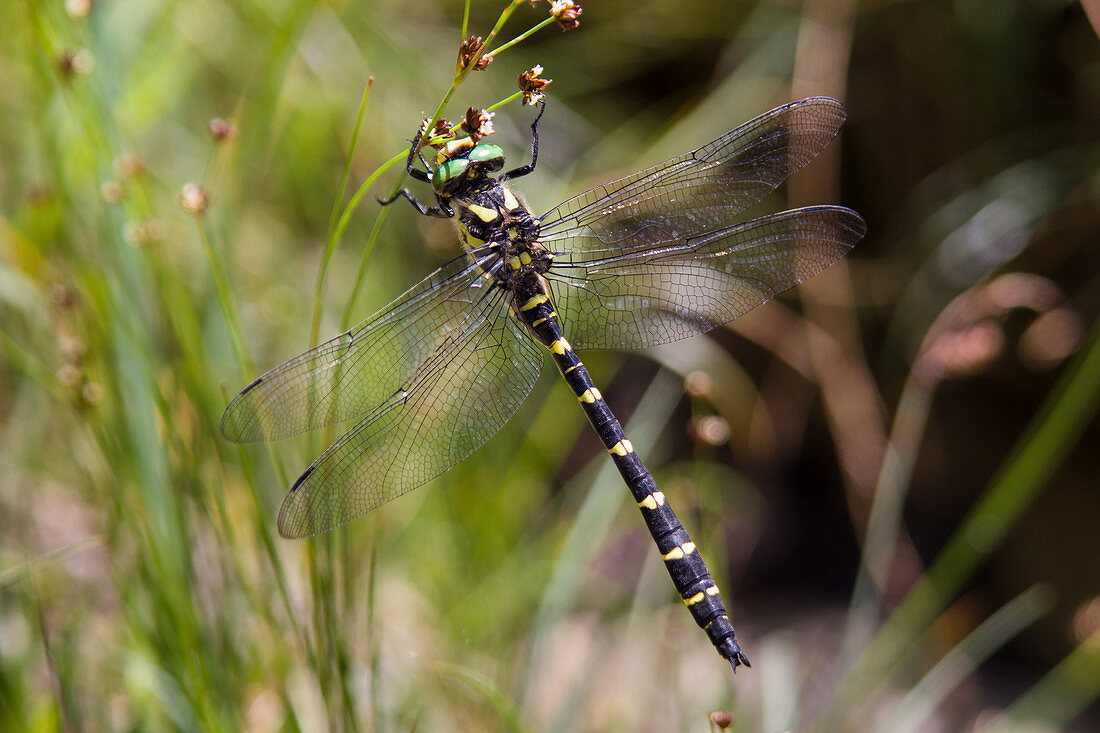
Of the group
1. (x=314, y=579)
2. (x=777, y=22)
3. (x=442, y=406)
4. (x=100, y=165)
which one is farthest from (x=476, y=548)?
(x=777, y=22)

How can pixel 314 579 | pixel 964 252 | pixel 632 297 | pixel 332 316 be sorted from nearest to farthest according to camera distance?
1. pixel 314 579
2. pixel 632 297
3. pixel 964 252
4. pixel 332 316

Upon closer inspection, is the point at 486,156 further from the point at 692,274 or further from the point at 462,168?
the point at 692,274

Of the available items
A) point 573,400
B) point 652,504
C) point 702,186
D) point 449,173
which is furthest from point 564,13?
point 573,400

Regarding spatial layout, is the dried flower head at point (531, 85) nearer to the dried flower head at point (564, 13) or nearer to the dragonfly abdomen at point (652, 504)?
the dried flower head at point (564, 13)

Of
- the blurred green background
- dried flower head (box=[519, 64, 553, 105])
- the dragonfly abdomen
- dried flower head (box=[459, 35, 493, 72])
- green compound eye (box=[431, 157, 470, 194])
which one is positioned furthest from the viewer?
green compound eye (box=[431, 157, 470, 194])

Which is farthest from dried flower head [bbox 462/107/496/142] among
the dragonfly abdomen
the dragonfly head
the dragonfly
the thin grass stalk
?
the thin grass stalk

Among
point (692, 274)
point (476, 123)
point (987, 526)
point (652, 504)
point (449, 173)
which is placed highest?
point (449, 173)

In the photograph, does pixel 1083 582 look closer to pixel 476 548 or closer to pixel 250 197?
pixel 476 548

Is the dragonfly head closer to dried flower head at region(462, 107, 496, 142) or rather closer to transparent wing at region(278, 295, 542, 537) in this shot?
transparent wing at region(278, 295, 542, 537)
